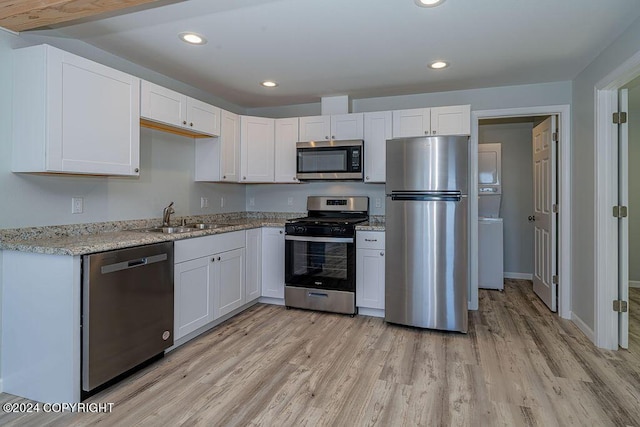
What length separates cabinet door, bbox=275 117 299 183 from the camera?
13.0 ft

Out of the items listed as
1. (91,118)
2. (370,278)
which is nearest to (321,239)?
(370,278)

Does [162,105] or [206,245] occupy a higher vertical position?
[162,105]

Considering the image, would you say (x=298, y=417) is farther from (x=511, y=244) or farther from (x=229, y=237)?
(x=511, y=244)

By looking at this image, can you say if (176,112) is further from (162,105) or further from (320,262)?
(320,262)

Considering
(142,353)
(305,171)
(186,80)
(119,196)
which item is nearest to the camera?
(142,353)

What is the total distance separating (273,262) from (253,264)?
220 millimetres

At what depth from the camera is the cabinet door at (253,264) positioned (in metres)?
3.59

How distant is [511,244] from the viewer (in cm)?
516

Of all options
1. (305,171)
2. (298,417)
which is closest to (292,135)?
(305,171)

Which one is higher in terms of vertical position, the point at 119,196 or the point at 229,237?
the point at 119,196

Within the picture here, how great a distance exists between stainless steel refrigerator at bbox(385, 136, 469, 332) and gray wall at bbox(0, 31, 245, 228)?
6.66 feet

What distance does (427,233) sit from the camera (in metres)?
3.07

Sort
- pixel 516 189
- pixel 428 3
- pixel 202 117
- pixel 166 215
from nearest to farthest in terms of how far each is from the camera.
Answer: pixel 428 3
pixel 166 215
pixel 202 117
pixel 516 189

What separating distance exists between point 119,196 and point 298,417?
2.17 m
